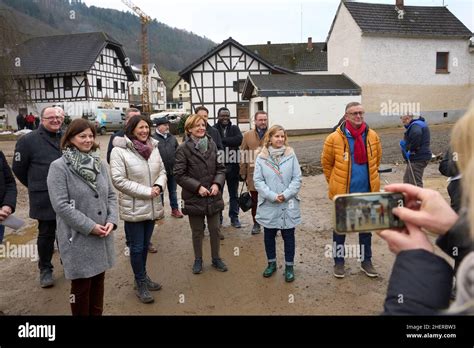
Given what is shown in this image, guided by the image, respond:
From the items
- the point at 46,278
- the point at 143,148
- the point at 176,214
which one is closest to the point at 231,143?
the point at 176,214

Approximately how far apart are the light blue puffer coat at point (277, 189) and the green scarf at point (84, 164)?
1.89m

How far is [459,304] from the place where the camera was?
44.3 inches

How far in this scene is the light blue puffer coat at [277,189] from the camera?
4332mm

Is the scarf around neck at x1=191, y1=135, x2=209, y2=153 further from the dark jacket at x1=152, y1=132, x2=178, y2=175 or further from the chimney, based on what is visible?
the chimney

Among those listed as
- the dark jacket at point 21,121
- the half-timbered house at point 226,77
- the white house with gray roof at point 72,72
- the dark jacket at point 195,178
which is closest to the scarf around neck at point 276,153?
the dark jacket at point 195,178

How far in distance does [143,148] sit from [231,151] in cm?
258

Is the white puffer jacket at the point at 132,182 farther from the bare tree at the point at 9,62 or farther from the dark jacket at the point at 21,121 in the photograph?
the dark jacket at the point at 21,121

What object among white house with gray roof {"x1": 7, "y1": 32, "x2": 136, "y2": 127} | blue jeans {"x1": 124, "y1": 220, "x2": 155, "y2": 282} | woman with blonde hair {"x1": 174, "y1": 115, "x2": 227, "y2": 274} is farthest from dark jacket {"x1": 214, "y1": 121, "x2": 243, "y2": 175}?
white house with gray roof {"x1": 7, "y1": 32, "x2": 136, "y2": 127}

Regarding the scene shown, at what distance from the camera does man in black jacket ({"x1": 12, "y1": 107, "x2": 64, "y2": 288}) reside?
423 centimetres

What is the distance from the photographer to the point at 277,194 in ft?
14.2

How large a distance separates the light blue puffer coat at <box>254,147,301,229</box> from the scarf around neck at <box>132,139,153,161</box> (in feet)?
4.16

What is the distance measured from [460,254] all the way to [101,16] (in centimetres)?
12379

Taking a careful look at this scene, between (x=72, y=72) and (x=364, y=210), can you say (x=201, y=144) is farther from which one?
(x=72, y=72)
